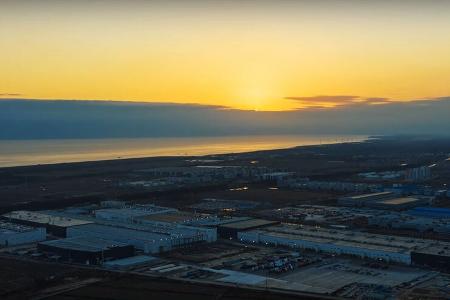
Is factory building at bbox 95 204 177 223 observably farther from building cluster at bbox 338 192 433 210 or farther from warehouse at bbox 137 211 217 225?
building cluster at bbox 338 192 433 210

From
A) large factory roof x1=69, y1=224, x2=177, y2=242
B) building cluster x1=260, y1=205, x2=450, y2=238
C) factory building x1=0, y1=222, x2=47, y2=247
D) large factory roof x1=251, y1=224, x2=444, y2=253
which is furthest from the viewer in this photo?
building cluster x1=260, y1=205, x2=450, y2=238

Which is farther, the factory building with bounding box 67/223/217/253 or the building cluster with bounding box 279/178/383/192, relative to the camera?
the building cluster with bounding box 279/178/383/192

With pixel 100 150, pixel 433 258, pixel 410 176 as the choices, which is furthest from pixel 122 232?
pixel 100 150

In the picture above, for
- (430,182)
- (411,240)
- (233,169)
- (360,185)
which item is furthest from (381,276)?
(233,169)

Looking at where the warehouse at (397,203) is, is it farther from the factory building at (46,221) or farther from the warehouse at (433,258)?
the factory building at (46,221)

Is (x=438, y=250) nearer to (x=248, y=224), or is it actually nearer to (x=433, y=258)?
(x=433, y=258)

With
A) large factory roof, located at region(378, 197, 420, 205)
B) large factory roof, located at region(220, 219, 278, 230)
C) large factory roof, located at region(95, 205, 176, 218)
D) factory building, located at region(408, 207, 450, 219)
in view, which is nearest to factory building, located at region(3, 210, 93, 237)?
large factory roof, located at region(95, 205, 176, 218)
